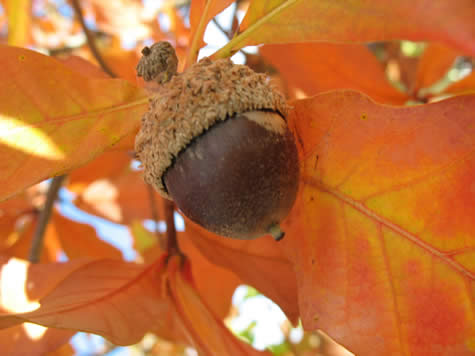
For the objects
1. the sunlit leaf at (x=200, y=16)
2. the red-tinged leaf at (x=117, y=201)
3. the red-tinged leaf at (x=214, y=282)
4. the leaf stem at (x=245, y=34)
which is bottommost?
the red-tinged leaf at (x=214, y=282)

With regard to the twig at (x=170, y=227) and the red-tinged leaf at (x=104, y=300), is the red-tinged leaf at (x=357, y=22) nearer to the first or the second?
the twig at (x=170, y=227)

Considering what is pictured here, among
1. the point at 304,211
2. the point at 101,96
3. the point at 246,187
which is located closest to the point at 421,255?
the point at 304,211

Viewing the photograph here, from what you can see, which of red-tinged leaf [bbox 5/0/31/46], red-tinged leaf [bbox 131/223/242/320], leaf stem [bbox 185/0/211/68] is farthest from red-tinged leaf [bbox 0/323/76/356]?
red-tinged leaf [bbox 5/0/31/46]

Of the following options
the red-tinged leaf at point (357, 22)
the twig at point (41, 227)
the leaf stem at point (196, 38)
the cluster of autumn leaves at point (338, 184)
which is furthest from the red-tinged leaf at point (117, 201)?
A: the red-tinged leaf at point (357, 22)

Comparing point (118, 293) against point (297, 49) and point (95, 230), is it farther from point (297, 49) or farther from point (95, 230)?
point (95, 230)

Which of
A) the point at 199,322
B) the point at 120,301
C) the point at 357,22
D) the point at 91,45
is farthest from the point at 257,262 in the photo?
the point at 91,45

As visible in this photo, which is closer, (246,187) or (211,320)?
(246,187)

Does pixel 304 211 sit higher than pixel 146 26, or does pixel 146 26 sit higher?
pixel 146 26

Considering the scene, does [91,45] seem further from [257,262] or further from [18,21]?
[257,262]
